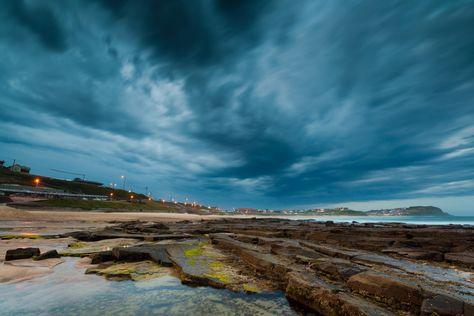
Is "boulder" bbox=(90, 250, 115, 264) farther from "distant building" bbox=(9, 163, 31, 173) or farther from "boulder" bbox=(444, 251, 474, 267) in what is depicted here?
"distant building" bbox=(9, 163, 31, 173)

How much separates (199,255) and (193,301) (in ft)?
14.2

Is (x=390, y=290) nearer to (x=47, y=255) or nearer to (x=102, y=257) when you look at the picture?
(x=102, y=257)

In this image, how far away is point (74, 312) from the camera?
4266 millimetres

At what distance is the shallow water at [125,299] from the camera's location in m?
4.41

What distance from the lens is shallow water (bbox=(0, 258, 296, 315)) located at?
14.5ft

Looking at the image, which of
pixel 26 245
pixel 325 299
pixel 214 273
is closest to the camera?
pixel 325 299

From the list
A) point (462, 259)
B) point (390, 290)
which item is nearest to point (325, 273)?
point (390, 290)

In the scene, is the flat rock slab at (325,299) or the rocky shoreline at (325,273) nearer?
the flat rock slab at (325,299)

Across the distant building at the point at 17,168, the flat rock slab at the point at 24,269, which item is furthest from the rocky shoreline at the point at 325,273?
the distant building at the point at 17,168

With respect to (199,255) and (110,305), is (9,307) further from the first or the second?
(199,255)

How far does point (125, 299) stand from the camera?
4934 mm

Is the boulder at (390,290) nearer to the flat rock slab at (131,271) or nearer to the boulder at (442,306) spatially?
the boulder at (442,306)

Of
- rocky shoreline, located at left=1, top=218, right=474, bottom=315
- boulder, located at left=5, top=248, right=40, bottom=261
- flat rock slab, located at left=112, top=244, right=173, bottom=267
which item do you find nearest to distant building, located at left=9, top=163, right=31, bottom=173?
rocky shoreline, located at left=1, top=218, right=474, bottom=315

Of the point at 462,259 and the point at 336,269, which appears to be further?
the point at 462,259
